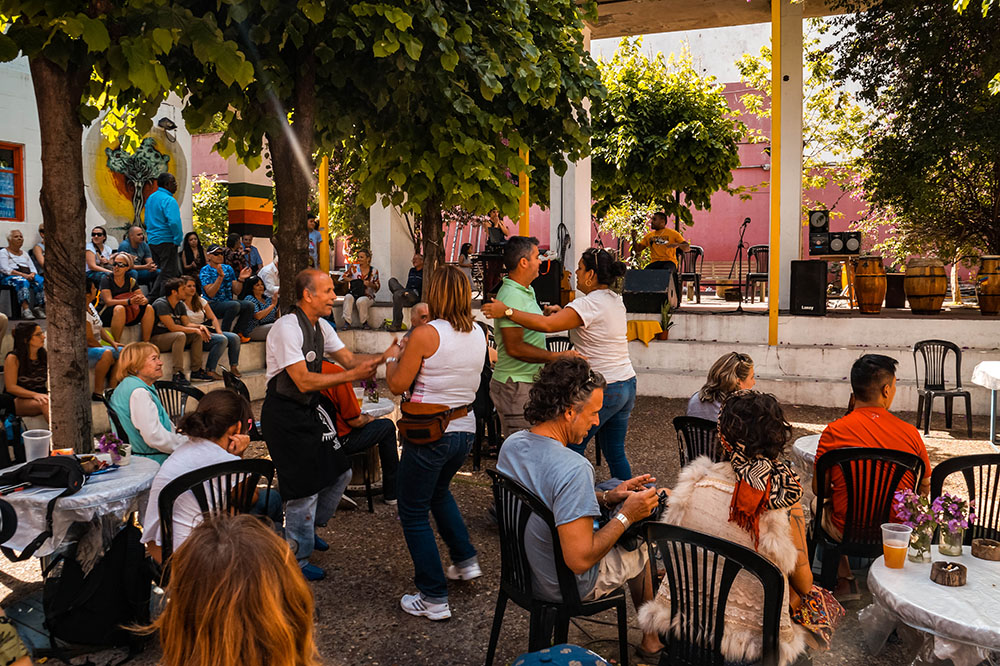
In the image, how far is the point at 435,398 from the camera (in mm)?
3727

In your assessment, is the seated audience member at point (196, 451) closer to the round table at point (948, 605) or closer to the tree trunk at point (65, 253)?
the tree trunk at point (65, 253)

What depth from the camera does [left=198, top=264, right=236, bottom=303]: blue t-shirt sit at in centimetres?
970

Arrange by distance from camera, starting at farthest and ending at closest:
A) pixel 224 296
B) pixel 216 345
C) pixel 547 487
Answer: pixel 224 296 < pixel 216 345 < pixel 547 487

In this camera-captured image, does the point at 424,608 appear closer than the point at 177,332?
Yes

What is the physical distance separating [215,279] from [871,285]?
841 centimetres

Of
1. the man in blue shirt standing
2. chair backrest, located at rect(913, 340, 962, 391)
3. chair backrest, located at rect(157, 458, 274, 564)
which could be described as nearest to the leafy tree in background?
chair backrest, located at rect(913, 340, 962, 391)

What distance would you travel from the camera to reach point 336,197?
21.0 m

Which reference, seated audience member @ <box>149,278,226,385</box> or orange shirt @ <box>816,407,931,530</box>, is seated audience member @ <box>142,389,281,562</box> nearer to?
orange shirt @ <box>816,407,931,530</box>

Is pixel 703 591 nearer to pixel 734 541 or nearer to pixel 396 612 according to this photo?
pixel 734 541

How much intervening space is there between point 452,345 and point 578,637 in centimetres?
142

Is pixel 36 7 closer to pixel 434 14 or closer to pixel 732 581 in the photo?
pixel 434 14

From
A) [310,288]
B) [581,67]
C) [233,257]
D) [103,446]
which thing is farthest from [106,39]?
[233,257]

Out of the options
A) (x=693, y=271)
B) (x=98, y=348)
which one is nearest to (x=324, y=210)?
(x=98, y=348)

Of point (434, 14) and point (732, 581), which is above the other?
point (434, 14)
